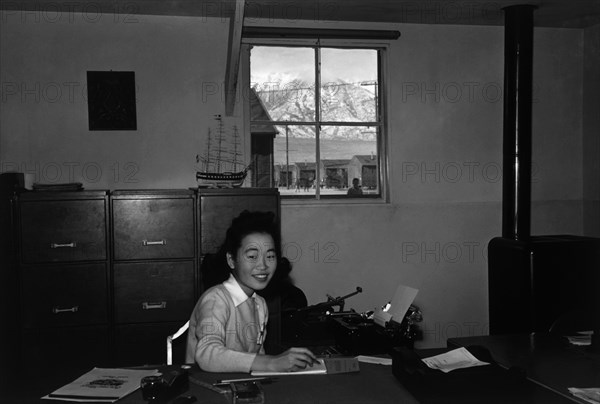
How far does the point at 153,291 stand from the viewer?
13.1 feet

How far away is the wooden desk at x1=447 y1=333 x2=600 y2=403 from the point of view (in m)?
2.27

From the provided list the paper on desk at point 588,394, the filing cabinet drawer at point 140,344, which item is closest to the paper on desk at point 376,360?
the paper on desk at point 588,394

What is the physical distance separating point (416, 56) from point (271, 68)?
1.19 metres

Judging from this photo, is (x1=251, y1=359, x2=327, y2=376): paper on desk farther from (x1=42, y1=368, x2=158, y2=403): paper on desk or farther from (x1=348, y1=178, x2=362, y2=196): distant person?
(x1=348, y1=178, x2=362, y2=196): distant person

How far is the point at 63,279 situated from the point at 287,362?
7.07 ft

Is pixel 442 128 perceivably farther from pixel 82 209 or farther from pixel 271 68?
pixel 82 209

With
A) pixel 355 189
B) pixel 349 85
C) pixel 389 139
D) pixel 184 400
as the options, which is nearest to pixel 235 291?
pixel 184 400

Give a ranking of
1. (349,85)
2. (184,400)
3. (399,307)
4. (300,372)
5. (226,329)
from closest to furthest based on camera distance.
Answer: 1. (184,400)
2. (300,372)
3. (226,329)
4. (399,307)
5. (349,85)

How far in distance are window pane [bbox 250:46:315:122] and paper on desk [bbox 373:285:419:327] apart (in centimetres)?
211

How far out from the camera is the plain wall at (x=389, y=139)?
452 centimetres

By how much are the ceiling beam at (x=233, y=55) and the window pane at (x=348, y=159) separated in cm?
82

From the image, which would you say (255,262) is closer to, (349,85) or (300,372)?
(300,372)

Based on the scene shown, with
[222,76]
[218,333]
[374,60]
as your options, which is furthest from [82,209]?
[374,60]

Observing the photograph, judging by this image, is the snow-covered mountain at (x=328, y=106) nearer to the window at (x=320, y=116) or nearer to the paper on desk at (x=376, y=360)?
the window at (x=320, y=116)
